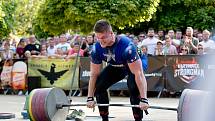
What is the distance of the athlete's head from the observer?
23.5 feet

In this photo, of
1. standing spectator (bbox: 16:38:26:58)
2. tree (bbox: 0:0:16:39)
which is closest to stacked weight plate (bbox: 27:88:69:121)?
standing spectator (bbox: 16:38:26:58)

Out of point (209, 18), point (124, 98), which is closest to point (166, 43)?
point (124, 98)

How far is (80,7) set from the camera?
38.5ft

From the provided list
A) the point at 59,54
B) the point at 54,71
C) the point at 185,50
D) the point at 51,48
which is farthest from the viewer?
the point at 51,48

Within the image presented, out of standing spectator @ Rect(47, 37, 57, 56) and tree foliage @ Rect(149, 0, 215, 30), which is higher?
tree foliage @ Rect(149, 0, 215, 30)

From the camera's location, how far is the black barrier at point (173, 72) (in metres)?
Result: 14.2

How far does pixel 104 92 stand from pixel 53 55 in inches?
322

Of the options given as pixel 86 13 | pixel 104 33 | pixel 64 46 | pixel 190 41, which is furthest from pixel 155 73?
pixel 104 33

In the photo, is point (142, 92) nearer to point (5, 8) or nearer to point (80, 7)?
point (80, 7)

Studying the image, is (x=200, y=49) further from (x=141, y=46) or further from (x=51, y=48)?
(x=51, y=48)

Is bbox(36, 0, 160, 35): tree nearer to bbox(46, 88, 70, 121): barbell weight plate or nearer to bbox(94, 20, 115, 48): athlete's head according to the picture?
bbox(46, 88, 70, 121): barbell weight plate

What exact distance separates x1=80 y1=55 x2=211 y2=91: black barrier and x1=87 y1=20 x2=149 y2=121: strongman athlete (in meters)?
6.37

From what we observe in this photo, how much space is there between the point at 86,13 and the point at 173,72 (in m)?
4.07

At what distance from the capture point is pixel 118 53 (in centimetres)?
762
